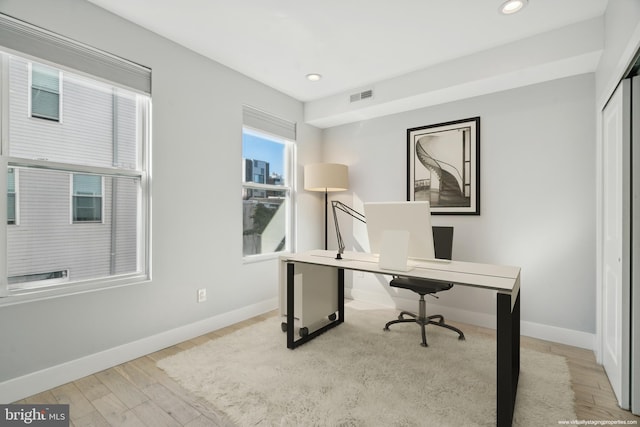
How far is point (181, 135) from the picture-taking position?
267 centimetres

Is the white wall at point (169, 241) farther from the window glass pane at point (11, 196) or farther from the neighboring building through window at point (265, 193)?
the window glass pane at point (11, 196)

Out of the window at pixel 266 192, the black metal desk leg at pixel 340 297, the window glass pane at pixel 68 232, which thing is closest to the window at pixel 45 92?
the window glass pane at pixel 68 232

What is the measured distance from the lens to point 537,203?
110 inches

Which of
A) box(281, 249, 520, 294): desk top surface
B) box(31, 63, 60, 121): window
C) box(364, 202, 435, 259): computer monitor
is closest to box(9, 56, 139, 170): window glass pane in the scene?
box(31, 63, 60, 121): window

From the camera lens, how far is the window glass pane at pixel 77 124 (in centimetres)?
190

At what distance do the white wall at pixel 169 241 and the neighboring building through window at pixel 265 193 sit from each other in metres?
0.20

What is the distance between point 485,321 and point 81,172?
3.78m

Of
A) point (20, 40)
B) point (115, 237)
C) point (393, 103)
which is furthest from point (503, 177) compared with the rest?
point (20, 40)

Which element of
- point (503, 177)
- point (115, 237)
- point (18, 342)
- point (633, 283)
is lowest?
point (18, 342)

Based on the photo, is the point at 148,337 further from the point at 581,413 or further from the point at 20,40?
the point at 581,413

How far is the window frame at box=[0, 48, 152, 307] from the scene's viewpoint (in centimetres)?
182

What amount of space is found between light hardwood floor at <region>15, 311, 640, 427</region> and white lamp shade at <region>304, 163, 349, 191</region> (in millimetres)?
2366

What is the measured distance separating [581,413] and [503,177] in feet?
6.52

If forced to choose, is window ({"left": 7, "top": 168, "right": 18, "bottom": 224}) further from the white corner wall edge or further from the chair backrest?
the chair backrest
